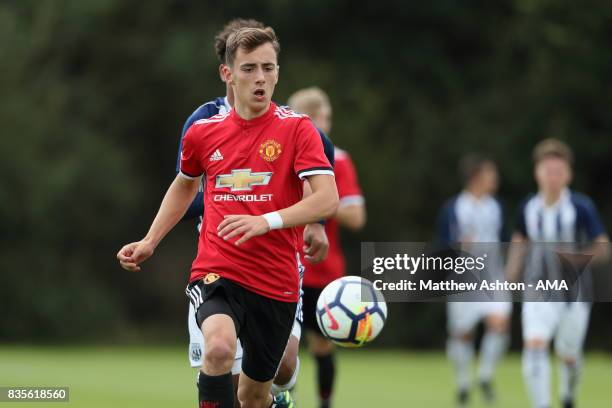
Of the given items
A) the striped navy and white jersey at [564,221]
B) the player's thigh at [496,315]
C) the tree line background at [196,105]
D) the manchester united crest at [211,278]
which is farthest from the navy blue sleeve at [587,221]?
the tree line background at [196,105]

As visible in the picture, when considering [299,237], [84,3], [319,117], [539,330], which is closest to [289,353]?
[299,237]

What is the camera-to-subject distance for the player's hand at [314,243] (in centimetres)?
711

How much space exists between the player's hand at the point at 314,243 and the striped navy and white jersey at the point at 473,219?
8.41 meters

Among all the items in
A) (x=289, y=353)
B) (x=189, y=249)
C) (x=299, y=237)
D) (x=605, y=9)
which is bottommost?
(x=289, y=353)

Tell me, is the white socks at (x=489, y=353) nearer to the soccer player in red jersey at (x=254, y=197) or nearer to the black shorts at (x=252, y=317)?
the black shorts at (x=252, y=317)

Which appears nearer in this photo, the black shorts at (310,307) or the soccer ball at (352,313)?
the soccer ball at (352,313)

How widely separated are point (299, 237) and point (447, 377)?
1096 cm

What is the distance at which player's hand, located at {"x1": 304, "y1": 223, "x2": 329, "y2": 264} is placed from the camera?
23.3ft

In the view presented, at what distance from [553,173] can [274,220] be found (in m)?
5.43

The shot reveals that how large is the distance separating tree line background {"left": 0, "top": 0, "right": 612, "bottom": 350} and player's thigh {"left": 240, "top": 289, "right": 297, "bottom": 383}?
19.6m

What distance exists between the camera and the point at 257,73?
6.14 meters

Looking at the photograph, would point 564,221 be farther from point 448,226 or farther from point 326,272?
point 448,226

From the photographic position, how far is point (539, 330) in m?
10.5

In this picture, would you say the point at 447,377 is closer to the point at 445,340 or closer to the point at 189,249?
the point at 445,340
